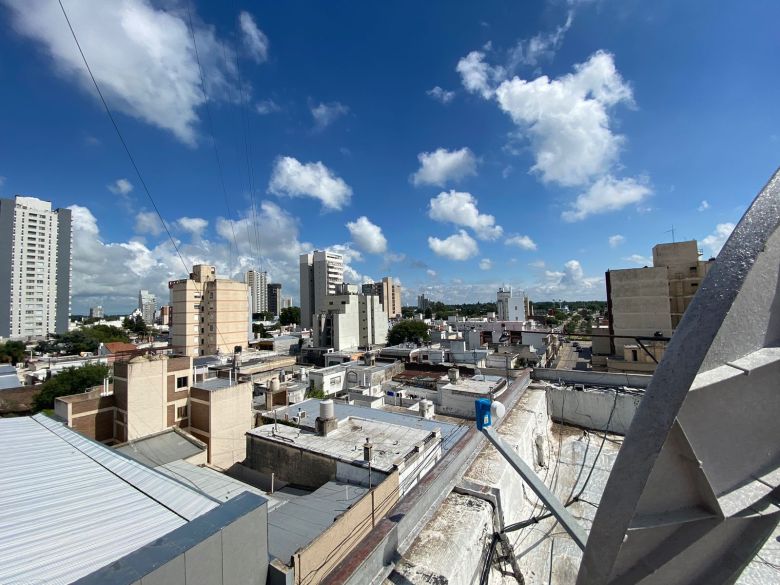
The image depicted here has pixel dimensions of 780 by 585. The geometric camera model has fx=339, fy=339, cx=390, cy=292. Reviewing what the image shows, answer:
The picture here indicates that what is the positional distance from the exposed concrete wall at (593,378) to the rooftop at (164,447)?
1327 centimetres

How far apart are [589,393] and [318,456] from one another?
329 inches

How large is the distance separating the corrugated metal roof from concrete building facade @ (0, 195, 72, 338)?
76872 mm

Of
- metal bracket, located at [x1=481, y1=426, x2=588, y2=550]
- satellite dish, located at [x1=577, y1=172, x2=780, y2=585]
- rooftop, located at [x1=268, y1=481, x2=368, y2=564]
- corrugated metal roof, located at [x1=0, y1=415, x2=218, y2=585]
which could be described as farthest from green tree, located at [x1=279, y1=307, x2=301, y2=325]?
satellite dish, located at [x1=577, y1=172, x2=780, y2=585]

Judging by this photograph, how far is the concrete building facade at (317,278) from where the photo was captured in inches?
2749

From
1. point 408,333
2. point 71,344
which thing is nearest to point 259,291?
point 71,344

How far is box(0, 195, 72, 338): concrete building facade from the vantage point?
5706 centimetres

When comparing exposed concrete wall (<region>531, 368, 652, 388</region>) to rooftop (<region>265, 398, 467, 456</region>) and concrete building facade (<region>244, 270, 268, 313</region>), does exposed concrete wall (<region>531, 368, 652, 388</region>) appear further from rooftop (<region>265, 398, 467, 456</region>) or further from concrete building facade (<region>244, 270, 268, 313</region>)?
concrete building facade (<region>244, 270, 268, 313</region>)

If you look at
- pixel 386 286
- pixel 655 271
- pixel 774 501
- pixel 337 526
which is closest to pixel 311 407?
pixel 337 526

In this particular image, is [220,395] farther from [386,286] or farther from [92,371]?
[386,286]

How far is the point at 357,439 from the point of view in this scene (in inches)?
437

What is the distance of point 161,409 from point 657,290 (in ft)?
118

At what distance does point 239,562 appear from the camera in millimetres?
3350

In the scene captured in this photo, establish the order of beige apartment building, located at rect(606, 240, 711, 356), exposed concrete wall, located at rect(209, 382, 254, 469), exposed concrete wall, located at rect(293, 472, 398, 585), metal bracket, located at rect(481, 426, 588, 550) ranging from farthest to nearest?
1. beige apartment building, located at rect(606, 240, 711, 356)
2. exposed concrete wall, located at rect(209, 382, 254, 469)
3. exposed concrete wall, located at rect(293, 472, 398, 585)
4. metal bracket, located at rect(481, 426, 588, 550)

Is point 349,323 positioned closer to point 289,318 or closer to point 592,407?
point 592,407
